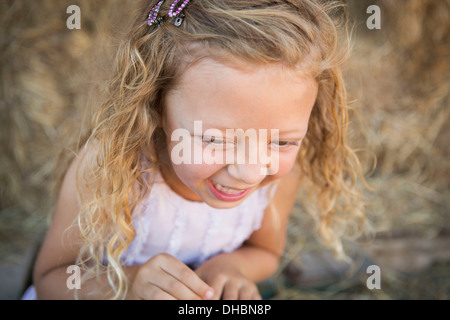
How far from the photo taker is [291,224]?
7.08 feet

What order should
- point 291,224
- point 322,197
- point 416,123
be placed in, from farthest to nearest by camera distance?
point 416,123 → point 291,224 → point 322,197

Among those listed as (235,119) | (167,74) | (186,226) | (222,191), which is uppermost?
(167,74)

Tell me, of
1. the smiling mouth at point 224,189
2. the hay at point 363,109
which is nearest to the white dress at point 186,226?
the smiling mouth at point 224,189

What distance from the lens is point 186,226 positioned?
4.24ft

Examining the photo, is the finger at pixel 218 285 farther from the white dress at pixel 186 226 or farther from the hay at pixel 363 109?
the hay at pixel 363 109

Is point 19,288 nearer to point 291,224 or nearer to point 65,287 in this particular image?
point 65,287

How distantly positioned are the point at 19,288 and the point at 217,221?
2.23 ft

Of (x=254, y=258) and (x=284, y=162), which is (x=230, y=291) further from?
(x=284, y=162)

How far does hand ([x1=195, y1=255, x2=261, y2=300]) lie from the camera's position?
3.76 ft

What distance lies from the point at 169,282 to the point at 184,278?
35 millimetres

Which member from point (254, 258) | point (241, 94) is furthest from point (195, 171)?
point (254, 258)

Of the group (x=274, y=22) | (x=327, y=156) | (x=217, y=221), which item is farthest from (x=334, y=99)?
(x=217, y=221)

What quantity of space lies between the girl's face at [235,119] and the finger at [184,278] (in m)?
0.21

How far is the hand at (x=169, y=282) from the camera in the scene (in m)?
1.03
